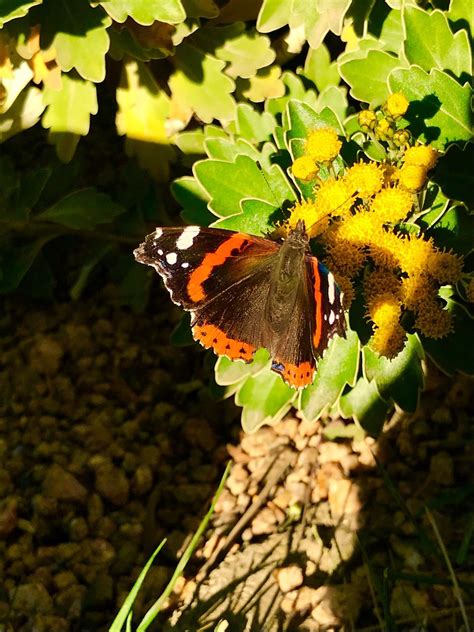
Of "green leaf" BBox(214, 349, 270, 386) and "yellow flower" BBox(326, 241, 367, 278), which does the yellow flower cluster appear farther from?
"green leaf" BBox(214, 349, 270, 386)

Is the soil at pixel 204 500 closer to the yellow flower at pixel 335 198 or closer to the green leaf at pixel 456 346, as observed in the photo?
the green leaf at pixel 456 346

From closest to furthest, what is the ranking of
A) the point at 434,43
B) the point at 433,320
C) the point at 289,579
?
the point at 433,320 → the point at 434,43 → the point at 289,579

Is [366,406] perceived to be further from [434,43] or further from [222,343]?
[434,43]

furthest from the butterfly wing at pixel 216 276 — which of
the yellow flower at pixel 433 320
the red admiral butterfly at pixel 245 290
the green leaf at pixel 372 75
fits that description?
the green leaf at pixel 372 75

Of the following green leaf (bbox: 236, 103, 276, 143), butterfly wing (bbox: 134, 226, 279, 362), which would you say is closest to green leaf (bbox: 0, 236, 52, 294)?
green leaf (bbox: 236, 103, 276, 143)

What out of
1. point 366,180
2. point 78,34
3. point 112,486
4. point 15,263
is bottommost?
point 112,486

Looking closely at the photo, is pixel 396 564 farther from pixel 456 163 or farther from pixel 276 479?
pixel 456 163

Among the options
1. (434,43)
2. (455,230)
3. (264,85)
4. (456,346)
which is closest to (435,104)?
(434,43)
